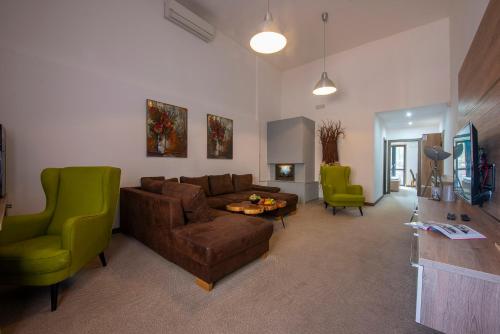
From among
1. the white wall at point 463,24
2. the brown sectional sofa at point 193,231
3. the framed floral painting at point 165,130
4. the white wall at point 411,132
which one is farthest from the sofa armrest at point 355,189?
the white wall at point 411,132

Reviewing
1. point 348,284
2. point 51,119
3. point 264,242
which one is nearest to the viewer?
point 348,284

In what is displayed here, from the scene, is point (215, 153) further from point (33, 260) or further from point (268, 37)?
point (33, 260)

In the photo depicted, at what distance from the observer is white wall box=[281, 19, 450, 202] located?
433 cm

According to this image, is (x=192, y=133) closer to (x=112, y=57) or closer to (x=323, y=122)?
(x=112, y=57)

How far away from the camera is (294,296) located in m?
1.71

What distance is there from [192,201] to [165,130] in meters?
2.14

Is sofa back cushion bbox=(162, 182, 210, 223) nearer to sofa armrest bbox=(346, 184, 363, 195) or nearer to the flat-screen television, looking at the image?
the flat-screen television

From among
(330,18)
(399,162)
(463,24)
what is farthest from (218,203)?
(399,162)

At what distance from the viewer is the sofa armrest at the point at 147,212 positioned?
6.86ft

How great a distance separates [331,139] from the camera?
18.5 ft

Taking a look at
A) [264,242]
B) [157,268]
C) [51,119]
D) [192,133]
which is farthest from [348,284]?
[51,119]

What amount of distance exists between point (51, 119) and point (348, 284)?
393cm

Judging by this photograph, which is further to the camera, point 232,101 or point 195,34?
point 232,101

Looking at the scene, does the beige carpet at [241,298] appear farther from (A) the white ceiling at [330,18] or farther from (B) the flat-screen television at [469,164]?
(A) the white ceiling at [330,18]
